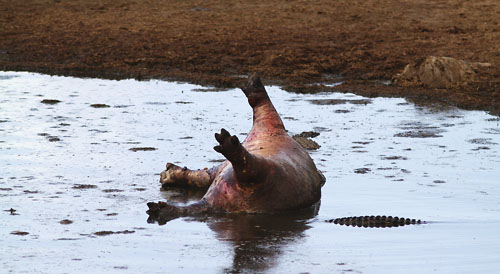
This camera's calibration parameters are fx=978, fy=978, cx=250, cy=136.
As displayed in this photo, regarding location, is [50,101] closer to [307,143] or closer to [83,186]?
[307,143]

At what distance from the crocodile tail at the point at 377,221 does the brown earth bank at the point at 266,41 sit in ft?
20.7

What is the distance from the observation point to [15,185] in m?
8.31

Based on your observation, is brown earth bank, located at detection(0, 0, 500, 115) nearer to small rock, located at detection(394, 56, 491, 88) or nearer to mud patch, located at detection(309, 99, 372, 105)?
small rock, located at detection(394, 56, 491, 88)

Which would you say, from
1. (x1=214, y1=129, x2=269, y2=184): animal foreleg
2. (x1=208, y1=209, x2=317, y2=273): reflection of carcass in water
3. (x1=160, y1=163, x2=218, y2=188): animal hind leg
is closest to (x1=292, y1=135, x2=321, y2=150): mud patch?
(x1=160, y1=163, x2=218, y2=188): animal hind leg

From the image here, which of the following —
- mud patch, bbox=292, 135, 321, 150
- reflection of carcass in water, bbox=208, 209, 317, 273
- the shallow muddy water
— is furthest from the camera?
mud patch, bbox=292, 135, 321, 150

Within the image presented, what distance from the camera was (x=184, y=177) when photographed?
27.7 feet

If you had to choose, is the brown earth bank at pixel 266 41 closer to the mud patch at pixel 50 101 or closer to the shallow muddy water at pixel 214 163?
the shallow muddy water at pixel 214 163

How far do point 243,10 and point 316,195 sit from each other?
13.6m

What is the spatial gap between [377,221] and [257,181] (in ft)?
3.08

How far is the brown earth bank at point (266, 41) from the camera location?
1551cm

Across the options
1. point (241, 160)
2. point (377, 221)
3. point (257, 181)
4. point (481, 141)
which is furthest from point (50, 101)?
point (377, 221)

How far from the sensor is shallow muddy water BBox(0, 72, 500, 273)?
6.17 meters

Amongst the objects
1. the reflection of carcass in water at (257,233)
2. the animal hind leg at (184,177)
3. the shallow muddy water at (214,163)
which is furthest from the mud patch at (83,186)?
the reflection of carcass in water at (257,233)

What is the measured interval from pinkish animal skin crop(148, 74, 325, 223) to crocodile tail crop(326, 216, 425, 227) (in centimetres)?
55
